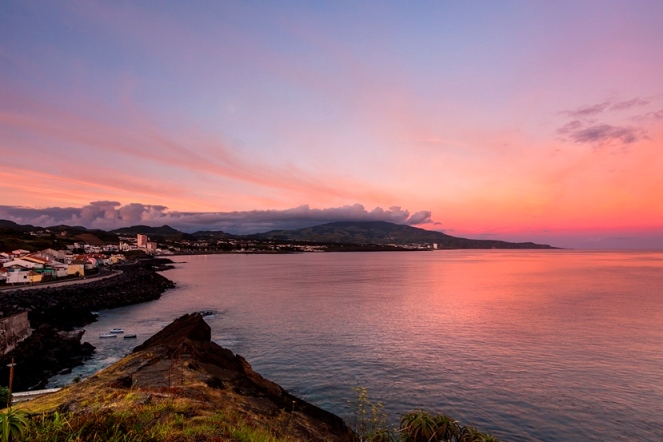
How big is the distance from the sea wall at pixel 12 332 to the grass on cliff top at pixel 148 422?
94.4 ft

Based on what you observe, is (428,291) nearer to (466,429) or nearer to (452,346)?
(452,346)

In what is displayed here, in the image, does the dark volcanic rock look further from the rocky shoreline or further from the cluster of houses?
the cluster of houses

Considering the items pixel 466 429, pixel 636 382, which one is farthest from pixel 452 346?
pixel 466 429

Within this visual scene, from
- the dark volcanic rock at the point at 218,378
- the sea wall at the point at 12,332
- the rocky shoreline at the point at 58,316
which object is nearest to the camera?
the dark volcanic rock at the point at 218,378

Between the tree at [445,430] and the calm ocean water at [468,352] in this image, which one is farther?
the calm ocean water at [468,352]

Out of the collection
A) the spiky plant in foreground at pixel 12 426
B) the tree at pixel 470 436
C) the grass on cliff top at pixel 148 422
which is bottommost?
the tree at pixel 470 436

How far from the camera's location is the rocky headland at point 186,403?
9734mm

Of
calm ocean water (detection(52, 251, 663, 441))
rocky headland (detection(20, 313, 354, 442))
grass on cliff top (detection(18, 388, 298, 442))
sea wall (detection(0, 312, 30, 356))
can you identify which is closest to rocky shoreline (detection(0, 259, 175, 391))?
sea wall (detection(0, 312, 30, 356))

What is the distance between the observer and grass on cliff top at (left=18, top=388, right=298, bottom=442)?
24.3ft

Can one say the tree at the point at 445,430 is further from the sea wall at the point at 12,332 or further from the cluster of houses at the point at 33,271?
the cluster of houses at the point at 33,271

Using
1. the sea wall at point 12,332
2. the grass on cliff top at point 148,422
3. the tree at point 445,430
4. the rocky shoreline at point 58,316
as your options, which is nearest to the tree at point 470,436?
the tree at point 445,430

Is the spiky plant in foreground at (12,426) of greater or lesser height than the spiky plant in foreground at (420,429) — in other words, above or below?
above

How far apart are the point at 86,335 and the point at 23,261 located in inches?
2536

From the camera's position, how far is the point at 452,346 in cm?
4053
